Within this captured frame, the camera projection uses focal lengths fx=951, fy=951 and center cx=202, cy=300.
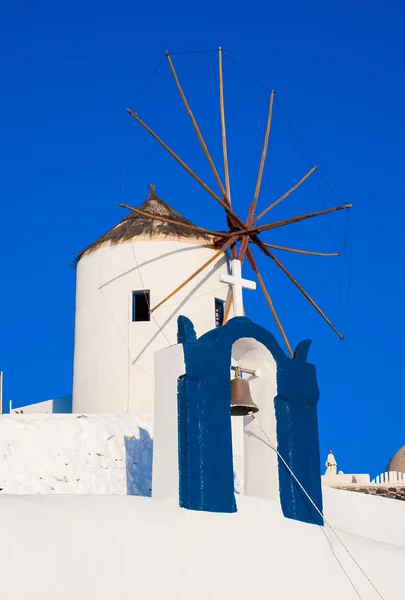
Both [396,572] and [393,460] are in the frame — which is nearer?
[396,572]

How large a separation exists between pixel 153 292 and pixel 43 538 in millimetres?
7589

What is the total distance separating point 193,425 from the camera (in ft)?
21.6

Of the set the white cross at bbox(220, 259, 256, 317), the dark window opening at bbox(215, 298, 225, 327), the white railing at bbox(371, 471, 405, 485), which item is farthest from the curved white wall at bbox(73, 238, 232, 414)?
the white railing at bbox(371, 471, 405, 485)

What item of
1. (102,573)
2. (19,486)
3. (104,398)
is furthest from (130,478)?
(102,573)

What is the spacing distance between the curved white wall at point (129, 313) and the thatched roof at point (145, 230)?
0.31 ft

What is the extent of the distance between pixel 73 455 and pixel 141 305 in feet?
11.5

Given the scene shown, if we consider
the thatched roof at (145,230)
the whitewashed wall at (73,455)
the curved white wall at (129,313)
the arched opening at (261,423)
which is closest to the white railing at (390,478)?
the curved white wall at (129,313)

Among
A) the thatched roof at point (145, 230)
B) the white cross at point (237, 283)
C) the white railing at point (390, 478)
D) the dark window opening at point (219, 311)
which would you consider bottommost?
the white railing at point (390, 478)

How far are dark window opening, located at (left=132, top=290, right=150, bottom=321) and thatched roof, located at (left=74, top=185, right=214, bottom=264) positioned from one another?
79 cm

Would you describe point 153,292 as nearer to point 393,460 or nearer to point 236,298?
point 236,298

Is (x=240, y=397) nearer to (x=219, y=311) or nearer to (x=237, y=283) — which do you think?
(x=237, y=283)

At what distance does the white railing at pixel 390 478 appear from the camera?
17.4 meters

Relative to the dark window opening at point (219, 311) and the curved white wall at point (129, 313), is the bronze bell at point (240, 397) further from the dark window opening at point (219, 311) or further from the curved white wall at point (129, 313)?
the dark window opening at point (219, 311)

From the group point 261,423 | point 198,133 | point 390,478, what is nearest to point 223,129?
point 198,133
